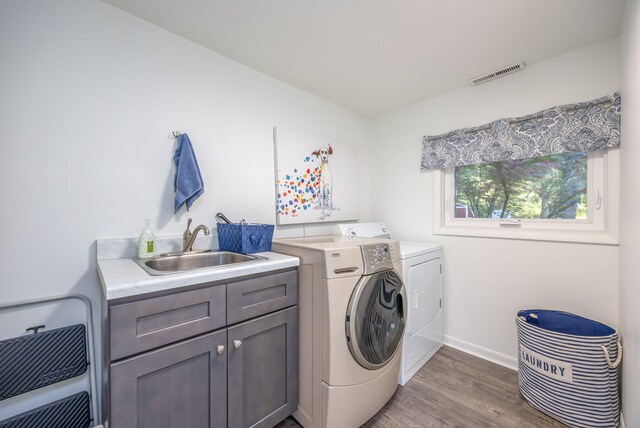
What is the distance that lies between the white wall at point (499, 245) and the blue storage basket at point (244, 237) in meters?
1.58

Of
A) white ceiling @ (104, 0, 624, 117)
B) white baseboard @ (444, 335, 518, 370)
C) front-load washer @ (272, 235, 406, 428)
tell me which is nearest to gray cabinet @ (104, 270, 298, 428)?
front-load washer @ (272, 235, 406, 428)

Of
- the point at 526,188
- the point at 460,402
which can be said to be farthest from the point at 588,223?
the point at 460,402

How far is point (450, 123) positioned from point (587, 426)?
223cm

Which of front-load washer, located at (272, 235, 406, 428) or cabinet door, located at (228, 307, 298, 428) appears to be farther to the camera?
front-load washer, located at (272, 235, 406, 428)

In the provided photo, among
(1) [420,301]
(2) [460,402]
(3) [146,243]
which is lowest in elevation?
(2) [460,402]

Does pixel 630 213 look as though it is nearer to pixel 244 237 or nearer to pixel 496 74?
pixel 496 74

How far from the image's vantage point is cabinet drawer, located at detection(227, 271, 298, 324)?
3.99ft

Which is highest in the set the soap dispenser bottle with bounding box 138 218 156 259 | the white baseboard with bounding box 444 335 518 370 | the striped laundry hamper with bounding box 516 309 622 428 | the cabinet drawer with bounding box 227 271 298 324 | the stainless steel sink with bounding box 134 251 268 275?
the soap dispenser bottle with bounding box 138 218 156 259

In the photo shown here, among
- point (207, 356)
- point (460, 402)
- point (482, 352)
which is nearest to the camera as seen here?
point (207, 356)

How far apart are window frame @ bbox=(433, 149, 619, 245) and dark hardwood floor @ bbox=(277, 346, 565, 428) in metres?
1.06

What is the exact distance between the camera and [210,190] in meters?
1.78

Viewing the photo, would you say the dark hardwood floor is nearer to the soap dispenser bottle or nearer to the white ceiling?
the soap dispenser bottle

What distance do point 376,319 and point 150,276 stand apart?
1.17 meters

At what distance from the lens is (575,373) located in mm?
1466
